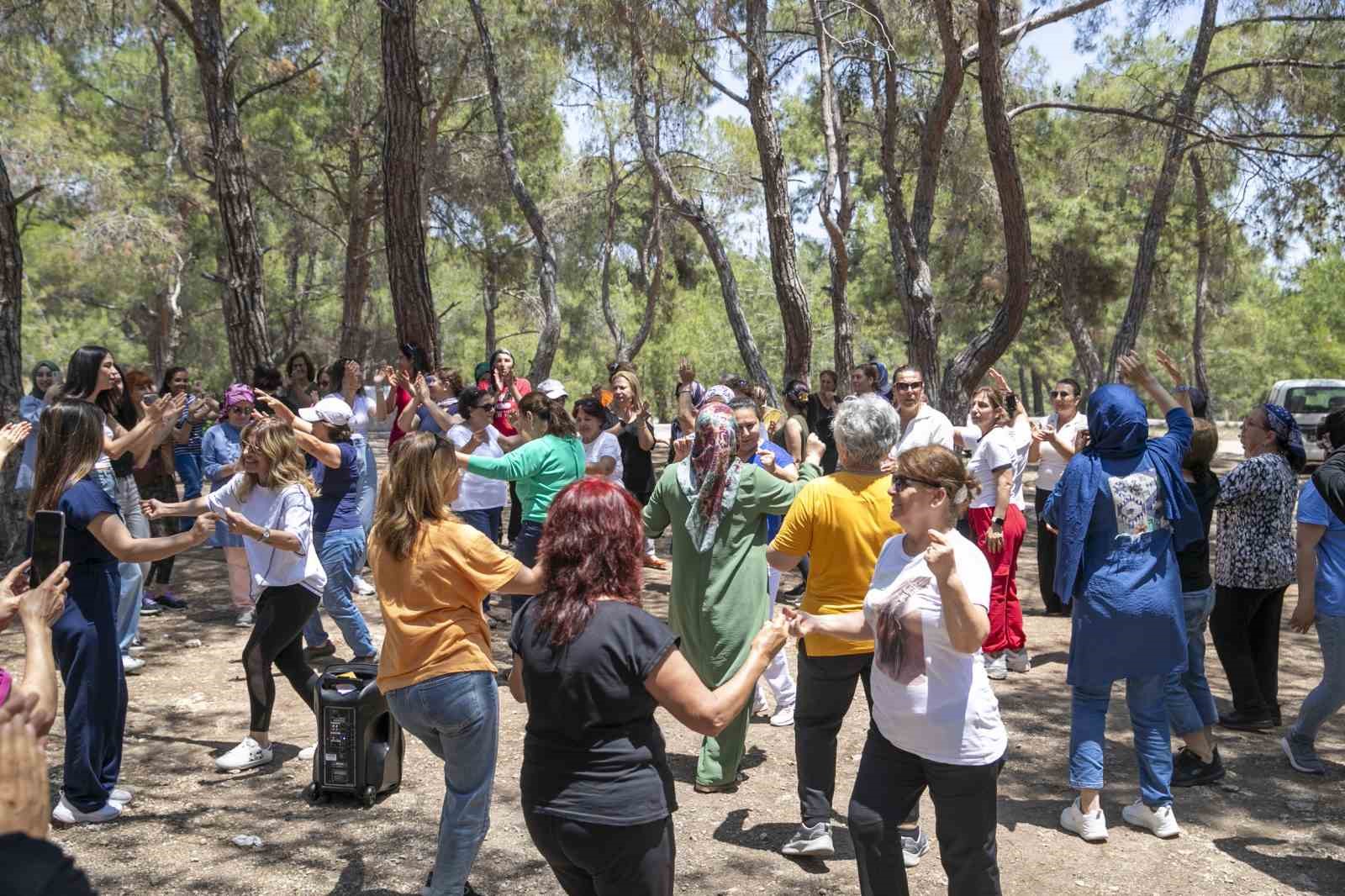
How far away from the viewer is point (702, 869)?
4461mm

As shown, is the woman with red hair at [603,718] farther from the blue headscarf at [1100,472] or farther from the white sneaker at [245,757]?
the white sneaker at [245,757]

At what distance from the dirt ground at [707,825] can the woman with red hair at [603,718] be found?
5.30ft

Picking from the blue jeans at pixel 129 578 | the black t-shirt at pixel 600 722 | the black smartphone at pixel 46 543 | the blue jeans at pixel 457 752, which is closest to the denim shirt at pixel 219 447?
the blue jeans at pixel 129 578

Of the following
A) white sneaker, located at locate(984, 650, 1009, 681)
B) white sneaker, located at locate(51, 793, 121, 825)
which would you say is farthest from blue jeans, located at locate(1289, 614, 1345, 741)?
white sneaker, located at locate(51, 793, 121, 825)

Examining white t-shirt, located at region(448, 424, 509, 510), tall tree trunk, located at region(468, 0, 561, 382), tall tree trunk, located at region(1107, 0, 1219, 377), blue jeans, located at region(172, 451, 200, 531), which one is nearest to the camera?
white t-shirt, located at region(448, 424, 509, 510)

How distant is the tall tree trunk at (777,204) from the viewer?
1254 centimetres

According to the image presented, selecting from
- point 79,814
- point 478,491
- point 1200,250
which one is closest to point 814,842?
point 79,814

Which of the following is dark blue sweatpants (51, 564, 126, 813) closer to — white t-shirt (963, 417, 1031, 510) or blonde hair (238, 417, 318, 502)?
blonde hair (238, 417, 318, 502)

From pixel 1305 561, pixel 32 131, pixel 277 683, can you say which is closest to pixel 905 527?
pixel 1305 561

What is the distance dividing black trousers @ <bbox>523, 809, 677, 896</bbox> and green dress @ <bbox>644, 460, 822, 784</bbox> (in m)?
1.99

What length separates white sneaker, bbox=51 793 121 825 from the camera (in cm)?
473

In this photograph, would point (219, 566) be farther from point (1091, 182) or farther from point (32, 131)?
point (1091, 182)

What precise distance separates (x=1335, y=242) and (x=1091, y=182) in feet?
30.5

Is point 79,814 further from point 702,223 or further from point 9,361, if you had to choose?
point 702,223
